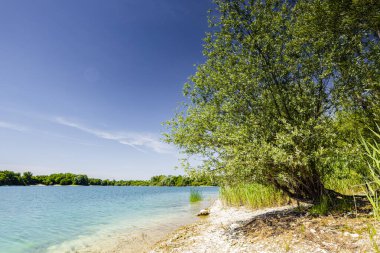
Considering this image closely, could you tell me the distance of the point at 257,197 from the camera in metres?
20.0

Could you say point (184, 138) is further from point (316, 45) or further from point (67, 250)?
point (67, 250)

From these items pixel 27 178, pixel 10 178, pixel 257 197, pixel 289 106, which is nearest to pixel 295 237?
pixel 289 106

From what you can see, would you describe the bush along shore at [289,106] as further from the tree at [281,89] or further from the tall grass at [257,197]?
the tall grass at [257,197]

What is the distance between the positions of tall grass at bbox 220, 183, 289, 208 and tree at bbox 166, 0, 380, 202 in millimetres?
5119

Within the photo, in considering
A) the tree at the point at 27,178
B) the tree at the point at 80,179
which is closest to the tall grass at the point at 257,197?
the tree at the point at 80,179

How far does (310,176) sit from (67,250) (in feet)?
48.4

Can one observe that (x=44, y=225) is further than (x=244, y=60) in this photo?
Yes

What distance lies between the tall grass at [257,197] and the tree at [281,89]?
16.8ft

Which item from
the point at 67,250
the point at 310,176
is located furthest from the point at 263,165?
the point at 67,250

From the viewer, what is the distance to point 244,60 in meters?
12.7

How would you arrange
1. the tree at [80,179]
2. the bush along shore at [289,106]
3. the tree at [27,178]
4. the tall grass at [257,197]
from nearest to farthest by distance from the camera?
the bush along shore at [289,106] < the tall grass at [257,197] < the tree at [27,178] < the tree at [80,179]

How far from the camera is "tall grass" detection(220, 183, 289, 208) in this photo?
18633mm

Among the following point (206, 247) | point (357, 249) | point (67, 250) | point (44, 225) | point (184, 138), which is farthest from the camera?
point (44, 225)

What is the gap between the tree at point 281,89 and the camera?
35.4 ft
